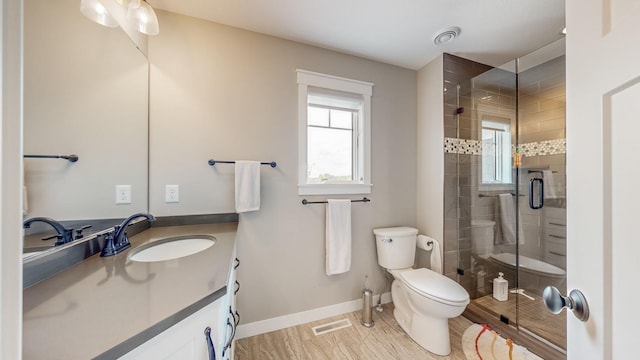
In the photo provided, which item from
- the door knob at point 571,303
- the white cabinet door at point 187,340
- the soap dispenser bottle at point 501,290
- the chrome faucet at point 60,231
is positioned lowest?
the soap dispenser bottle at point 501,290

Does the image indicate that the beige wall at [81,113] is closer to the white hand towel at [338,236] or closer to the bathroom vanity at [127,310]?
the bathroom vanity at [127,310]

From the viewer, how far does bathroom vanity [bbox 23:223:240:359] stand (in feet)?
1.59

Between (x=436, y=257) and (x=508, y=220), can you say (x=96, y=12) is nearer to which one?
(x=436, y=257)

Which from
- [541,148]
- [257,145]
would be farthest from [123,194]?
[541,148]

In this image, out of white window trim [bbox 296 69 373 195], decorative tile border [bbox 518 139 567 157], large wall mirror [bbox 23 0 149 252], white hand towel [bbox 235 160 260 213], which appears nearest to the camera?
large wall mirror [bbox 23 0 149 252]

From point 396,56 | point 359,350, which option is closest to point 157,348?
point 359,350

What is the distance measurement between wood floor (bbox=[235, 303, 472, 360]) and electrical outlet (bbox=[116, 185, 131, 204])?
1235 millimetres

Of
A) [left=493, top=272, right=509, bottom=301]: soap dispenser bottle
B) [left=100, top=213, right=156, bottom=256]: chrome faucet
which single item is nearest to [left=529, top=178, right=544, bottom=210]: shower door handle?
[left=493, top=272, right=509, bottom=301]: soap dispenser bottle

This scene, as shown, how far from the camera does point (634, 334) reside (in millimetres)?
423

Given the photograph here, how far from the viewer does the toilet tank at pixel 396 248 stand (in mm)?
1958

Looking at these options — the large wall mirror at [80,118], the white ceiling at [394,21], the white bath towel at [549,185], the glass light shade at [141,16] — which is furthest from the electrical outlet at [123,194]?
the white bath towel at [549,185]

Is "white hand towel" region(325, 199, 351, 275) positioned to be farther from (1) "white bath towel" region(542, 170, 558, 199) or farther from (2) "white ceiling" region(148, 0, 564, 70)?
(1) "white bath towel" region(542, 170, 558, 199)

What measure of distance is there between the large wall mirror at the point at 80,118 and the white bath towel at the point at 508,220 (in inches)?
119

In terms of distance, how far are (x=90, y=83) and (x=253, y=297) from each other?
162 centimetres
